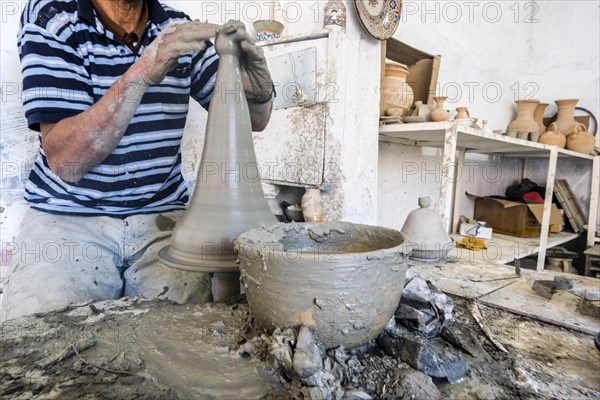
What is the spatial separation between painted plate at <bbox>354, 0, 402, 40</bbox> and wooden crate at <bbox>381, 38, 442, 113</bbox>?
444mm

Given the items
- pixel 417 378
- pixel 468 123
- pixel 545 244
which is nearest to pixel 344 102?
pixel 468 123

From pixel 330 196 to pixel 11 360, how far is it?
1650 millimetres

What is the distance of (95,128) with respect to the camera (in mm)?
1052

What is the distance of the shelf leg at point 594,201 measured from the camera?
3.71 meters

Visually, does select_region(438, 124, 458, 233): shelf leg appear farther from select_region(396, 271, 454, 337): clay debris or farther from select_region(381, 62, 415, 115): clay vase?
select_region(396, 271, 454, 337): clay debris

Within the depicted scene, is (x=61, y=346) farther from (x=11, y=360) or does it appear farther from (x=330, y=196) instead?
(x=330, y=196)

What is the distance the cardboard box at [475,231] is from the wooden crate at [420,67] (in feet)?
4.24

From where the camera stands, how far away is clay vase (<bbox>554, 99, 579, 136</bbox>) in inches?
147

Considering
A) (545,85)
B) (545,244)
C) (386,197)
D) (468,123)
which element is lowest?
(545,244)

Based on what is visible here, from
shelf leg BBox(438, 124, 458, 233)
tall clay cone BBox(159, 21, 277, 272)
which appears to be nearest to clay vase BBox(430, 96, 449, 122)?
shelf leg BBox(438, 124, 458, 233)

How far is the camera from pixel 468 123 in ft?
6.97

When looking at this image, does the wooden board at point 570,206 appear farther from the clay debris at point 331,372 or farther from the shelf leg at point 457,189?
the clay debris at point 331,372

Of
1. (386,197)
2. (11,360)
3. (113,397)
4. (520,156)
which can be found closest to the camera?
(113,397)

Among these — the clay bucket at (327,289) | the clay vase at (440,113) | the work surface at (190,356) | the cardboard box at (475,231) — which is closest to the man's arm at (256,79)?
the clay bucket at (327,289)
